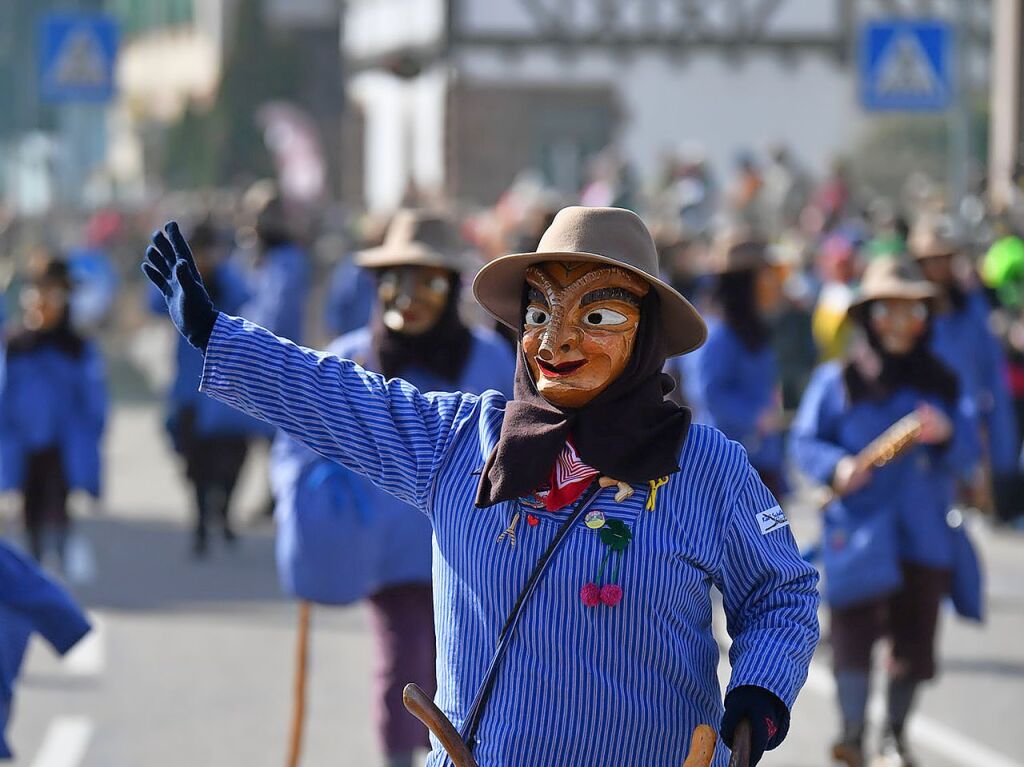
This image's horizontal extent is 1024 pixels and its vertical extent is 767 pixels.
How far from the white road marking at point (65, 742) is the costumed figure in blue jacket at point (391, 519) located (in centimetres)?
160

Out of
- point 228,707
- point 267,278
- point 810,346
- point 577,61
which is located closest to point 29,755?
point 228,707

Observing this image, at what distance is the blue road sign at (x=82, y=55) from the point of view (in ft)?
65.6

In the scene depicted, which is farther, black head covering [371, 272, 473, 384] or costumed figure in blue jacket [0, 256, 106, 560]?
costumed figure in blue jacket [0, 256, 106, 560]

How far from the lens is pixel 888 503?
795cm

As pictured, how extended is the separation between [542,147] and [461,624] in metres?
35.8

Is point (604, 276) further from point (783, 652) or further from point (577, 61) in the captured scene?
point (577, 61)

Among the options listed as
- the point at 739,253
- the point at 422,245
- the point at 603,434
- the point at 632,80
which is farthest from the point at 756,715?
the point at 632,80

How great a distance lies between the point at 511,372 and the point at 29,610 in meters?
1.89

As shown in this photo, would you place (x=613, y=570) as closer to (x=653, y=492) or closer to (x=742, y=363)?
(x=653, y=492)

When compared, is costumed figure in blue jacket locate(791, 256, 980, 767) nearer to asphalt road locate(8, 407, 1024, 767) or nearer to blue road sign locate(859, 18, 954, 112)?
asphalt road locate(8, 407, 1024, 767)

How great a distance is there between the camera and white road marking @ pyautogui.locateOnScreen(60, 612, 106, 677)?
32.9 feet

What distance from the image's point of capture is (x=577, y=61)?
38969 mm

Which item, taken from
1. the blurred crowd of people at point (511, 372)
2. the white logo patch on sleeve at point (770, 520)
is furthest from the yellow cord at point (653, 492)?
the blurred crowd of people at point (511, 372)

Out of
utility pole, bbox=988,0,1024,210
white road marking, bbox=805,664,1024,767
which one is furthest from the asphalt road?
utility pole, bbox=988,0,1024,210
